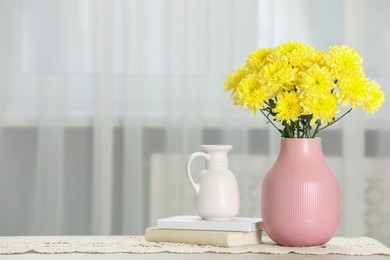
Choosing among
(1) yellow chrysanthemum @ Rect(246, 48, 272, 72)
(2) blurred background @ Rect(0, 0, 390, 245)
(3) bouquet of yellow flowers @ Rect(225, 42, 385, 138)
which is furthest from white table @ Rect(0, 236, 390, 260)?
(2) blurred background @ Rect(0, 0, 390, 245)

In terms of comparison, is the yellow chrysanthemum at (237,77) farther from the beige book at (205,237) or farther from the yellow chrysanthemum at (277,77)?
the beige book at (205,237)

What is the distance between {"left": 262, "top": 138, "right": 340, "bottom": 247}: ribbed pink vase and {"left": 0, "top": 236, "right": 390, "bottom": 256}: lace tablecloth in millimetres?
29

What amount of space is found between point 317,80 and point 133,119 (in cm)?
155

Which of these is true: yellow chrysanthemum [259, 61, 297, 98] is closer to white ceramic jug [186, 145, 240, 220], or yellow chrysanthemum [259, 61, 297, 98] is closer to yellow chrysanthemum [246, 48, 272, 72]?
yellow chrysanthemum [246, 48, 272, 72]

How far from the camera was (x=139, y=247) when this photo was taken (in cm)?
148

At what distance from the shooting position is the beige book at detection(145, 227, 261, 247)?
1.47 m

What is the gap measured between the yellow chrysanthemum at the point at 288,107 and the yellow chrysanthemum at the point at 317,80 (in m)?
0.02

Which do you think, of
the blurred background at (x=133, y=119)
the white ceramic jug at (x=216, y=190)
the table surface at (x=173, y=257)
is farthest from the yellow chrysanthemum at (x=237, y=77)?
the blurred background at (x=133, y=119)

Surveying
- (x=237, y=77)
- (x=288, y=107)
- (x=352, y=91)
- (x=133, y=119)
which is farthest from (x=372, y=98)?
(x=133, y=119)

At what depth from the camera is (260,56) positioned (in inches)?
59.6

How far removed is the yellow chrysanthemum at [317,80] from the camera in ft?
4.63

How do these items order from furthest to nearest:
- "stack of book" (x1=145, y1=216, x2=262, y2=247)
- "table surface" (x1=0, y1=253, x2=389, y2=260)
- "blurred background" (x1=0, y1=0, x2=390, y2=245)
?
"blurred background" (x1=0, y1=0, x2=390, y2=245) < "stack of book" (x1=145, y1=216, x2=262, y2=247) < "table surface" (x1=0, y1=253, x2=389, y2=260)

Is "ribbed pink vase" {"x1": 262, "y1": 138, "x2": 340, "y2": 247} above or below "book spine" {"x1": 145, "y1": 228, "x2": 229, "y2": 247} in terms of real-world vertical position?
above

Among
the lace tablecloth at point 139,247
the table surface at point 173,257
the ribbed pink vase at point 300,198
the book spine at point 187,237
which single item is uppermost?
the ribbed pink vase at point 300,198
